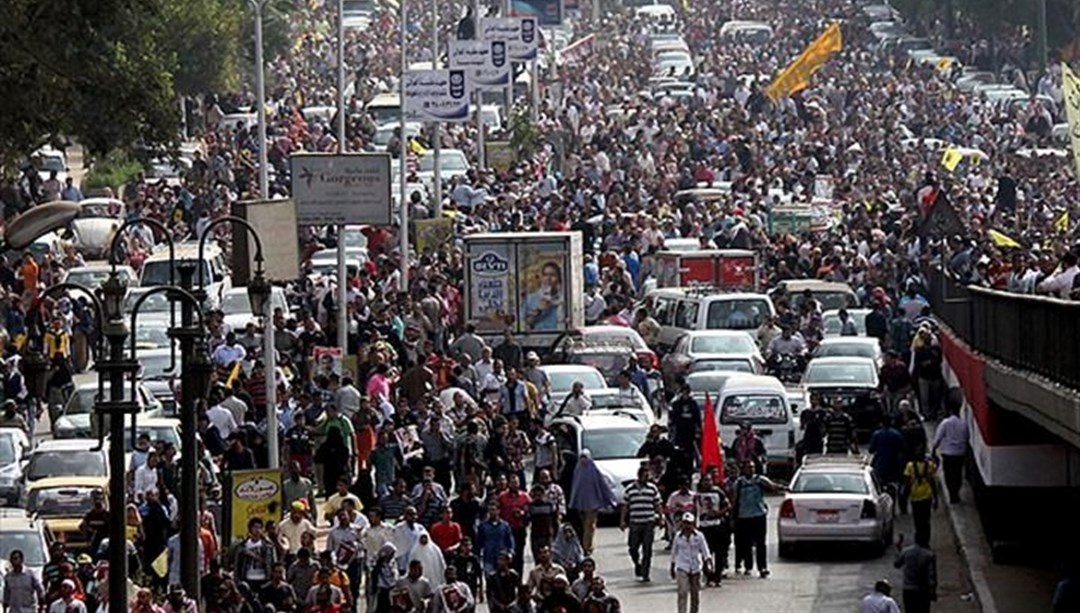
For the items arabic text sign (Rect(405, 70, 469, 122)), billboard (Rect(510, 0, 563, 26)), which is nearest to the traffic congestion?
arabic text sign (Rect(405, 70, 469, 122))

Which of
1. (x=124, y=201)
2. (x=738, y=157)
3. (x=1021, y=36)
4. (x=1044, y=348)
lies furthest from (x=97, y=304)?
(x=1021, y=36)

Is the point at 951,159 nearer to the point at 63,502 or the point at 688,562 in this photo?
the point at 63,502

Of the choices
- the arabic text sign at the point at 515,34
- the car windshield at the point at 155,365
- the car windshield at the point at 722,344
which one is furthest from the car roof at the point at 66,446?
the arabic text sign at the point at 515,34

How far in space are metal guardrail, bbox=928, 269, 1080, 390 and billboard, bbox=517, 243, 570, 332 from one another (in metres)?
7.68

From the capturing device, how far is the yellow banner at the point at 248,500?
1502 inches

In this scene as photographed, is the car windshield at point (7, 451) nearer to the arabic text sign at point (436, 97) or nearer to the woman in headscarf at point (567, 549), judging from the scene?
the woman in headscarf at point (567, 549)

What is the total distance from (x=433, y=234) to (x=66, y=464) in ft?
81.8

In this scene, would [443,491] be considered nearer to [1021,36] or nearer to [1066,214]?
[1066,214]

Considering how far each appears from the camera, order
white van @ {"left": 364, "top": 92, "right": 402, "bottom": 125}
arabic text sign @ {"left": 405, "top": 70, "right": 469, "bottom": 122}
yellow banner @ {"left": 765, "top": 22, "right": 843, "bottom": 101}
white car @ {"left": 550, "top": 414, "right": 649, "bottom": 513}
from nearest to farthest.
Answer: white car @ {"left": 550, "top": 414, "right": 649, "bottom": 513}
arabic text sign @ {"left": 405, "top": 70, "right": 469, "bottom": 122}
yellow banner @ {"left": 765, "top": 22, "right": 843, "bottom": 101}
white van @ {"left": 364, "top": 92, "right": 402, "bottom": 125}

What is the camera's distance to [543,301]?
5578 cm

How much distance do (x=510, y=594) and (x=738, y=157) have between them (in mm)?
46123

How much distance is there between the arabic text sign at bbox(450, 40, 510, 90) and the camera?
6975cm

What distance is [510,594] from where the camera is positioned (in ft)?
120

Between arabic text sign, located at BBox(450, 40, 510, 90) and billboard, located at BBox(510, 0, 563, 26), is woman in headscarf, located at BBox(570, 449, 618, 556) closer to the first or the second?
arabic text sign, located at BBox(450, 40, 510, 90)
